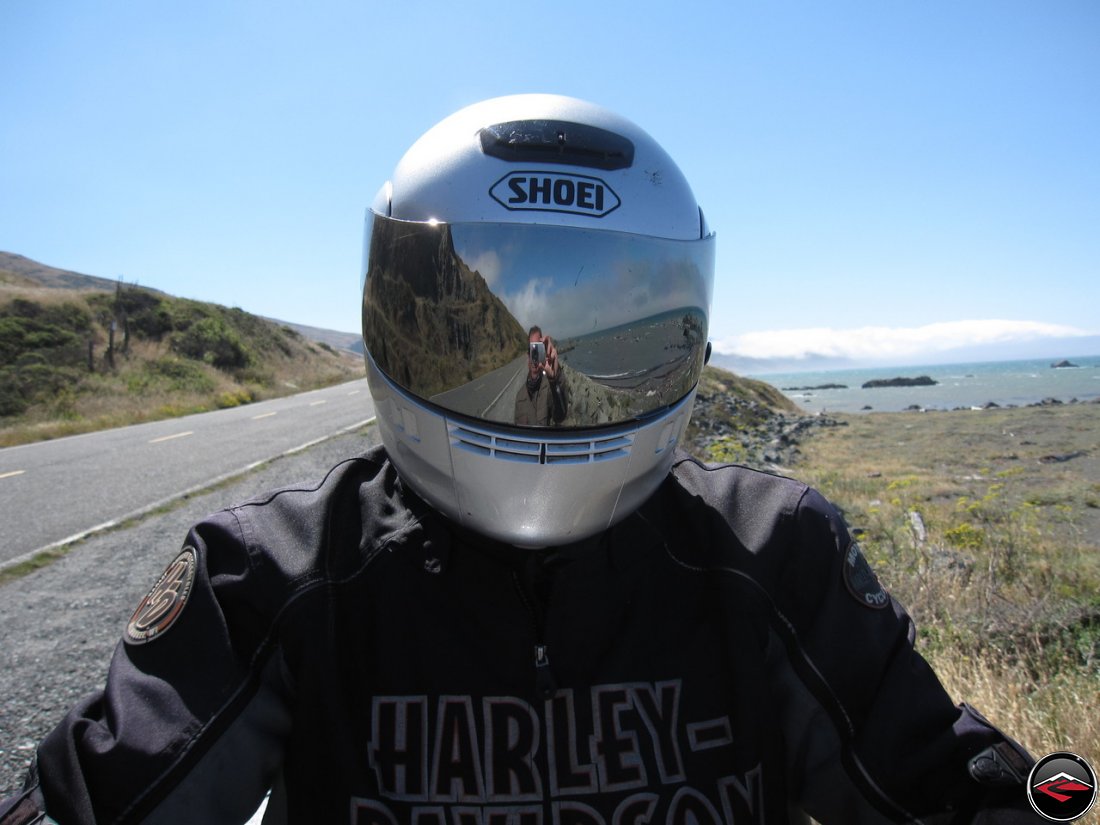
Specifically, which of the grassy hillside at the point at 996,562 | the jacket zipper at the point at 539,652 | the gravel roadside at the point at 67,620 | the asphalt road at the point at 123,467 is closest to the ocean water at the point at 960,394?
the grassy hillside at the point at 996,562

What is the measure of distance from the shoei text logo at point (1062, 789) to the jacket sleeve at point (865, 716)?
4 cm

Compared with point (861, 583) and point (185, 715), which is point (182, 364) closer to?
point (185, 715)

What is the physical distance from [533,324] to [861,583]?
2.76ft

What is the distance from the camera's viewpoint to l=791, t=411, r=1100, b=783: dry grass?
2391mm

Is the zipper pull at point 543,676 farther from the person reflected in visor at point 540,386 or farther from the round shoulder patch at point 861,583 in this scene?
the round shoulder patch at point 861,583

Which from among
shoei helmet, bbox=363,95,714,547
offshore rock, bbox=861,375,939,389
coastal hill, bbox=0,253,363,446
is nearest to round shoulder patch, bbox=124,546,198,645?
shoei helmet, bbox=363,95,714,547

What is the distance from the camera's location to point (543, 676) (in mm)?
1221

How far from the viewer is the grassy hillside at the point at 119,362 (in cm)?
1633

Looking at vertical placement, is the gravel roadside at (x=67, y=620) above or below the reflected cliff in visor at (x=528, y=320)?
below

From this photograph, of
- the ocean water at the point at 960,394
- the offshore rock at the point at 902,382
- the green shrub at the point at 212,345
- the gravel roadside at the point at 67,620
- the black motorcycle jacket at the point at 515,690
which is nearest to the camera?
the black motorcycle jacket at the point at 515,690

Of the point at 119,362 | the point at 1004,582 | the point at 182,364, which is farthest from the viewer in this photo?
the point at 182,364

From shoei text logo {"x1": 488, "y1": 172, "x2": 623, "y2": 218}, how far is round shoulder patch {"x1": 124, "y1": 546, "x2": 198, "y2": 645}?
0.91 metres

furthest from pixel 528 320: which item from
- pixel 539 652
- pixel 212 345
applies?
pixel 212 345

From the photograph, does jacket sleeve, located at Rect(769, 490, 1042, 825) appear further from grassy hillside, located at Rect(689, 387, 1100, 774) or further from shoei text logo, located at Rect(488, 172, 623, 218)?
grassy hillside, located at Rect(689, 387, 1100, 774)
